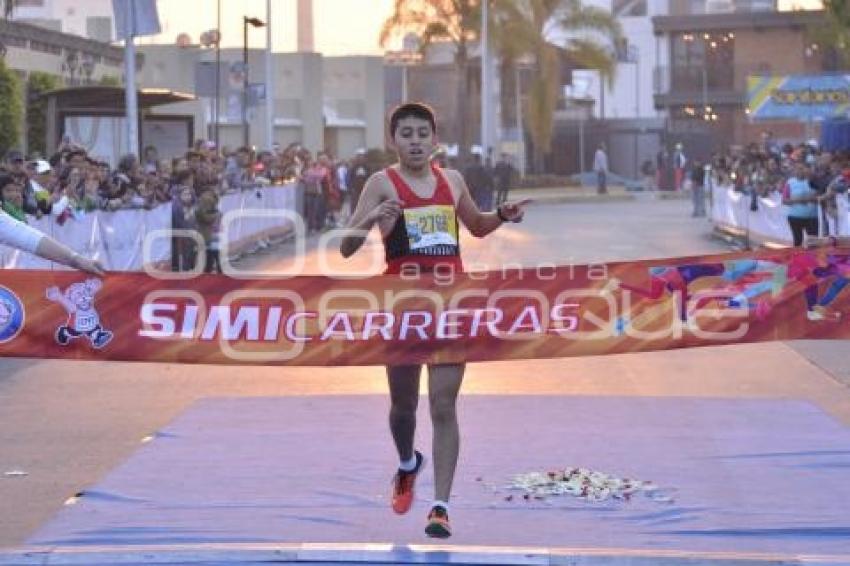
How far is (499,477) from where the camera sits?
8664 millimetres

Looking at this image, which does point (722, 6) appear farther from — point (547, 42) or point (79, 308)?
point (79, 308)

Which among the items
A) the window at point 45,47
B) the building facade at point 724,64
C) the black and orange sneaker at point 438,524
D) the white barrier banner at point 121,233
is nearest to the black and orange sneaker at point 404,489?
the black and orange sneaker at point 438,524

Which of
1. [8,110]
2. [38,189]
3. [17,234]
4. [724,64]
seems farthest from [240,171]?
[724,64]

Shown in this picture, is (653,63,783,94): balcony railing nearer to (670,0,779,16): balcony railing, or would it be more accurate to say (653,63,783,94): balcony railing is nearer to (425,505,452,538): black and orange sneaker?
(670,0,779,16): balcony railing

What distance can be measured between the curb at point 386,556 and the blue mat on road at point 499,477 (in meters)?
0.23

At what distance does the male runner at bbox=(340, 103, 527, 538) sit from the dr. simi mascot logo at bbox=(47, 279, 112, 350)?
45.2 inches

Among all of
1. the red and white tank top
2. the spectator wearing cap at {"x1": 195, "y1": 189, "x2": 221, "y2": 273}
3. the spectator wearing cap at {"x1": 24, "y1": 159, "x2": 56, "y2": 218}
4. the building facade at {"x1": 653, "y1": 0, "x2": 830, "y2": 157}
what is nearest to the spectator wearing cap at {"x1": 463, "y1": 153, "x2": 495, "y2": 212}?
the building facade at {"x1": 653, "y1": 0, "x2": 830, "y2": 157}

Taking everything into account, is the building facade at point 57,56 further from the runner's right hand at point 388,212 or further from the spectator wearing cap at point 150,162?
the runner's right hand at point 388,212

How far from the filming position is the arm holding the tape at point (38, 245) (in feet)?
24.1

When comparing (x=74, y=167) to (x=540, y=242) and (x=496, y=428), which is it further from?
(x=540, y=242)

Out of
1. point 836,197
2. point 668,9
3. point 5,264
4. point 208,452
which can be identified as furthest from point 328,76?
point 208,452

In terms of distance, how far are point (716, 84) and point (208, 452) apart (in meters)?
59.5

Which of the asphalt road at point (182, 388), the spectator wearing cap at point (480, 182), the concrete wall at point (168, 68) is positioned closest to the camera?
the asphalt road at point (182, 388)

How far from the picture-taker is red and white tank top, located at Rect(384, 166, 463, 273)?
7359 millimetres
